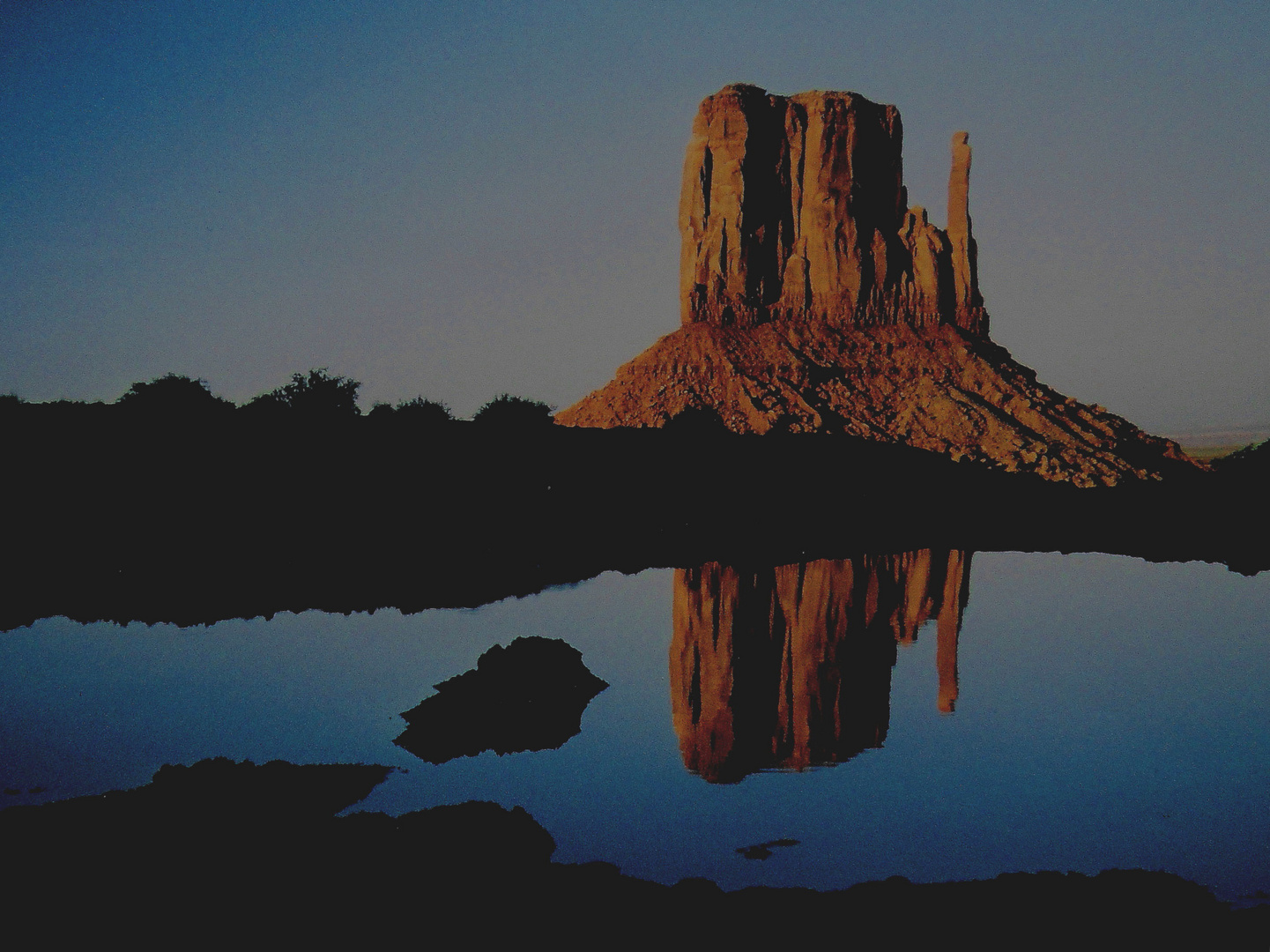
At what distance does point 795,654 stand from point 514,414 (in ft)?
107

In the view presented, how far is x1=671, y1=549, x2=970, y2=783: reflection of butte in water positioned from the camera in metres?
15.4

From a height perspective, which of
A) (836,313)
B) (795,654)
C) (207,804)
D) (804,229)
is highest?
(804,229)

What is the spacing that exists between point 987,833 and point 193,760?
11051 mm

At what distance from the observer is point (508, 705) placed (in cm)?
1559

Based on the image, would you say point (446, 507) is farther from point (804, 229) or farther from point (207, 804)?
point (804, 229)

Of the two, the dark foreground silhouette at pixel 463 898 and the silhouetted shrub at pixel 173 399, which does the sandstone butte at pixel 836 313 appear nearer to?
the silhouetted shrub at pixel 173 399

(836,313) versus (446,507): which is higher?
(836,313)

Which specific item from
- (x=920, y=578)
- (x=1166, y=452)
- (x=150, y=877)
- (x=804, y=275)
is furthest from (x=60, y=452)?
(x=1166, y=452)

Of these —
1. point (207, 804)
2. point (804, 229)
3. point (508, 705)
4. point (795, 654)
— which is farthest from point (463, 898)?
point (804, 229)

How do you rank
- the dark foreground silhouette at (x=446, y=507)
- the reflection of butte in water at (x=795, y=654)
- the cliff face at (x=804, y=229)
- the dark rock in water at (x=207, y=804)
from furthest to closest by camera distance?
the cliff face at (x=804, y=229) → the dark foreground silhouette at (x=446, y=507) → the reflection of butte in water at (x=795, y=654) → the dark rock in water at (x=207, y=804)

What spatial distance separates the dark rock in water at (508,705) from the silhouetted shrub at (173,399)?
24.5 metres

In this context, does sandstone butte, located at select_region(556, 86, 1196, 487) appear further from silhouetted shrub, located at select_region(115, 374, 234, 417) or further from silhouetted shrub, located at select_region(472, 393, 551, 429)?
silhouetted shrub, located at select_region(115, 374, 234, 417)

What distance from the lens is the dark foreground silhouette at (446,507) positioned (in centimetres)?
2678

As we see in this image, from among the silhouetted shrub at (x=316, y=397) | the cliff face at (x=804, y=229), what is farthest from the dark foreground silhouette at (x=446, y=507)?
the cliff face at (x=804, y=229)
